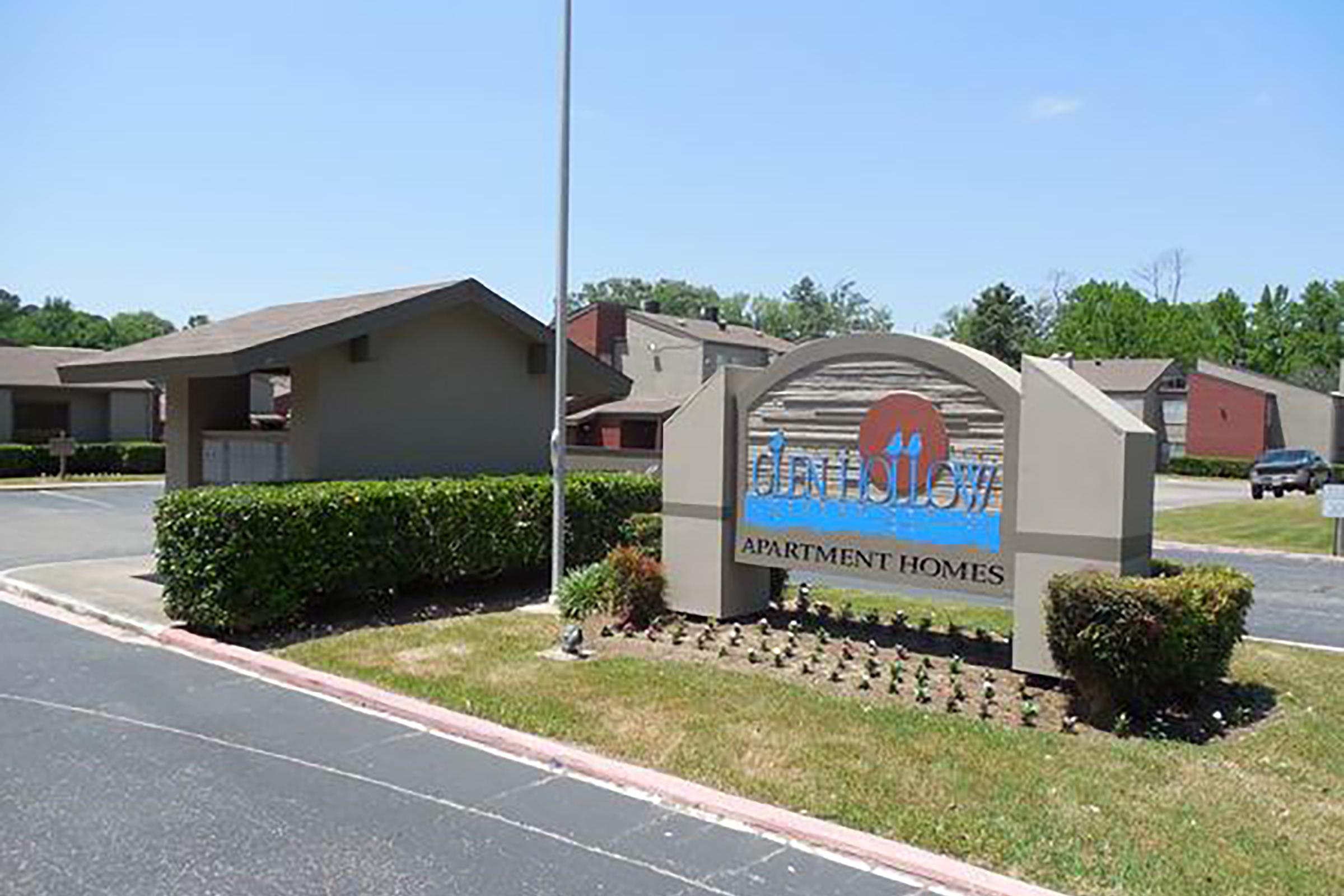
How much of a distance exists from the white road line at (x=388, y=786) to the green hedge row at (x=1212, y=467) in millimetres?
54304

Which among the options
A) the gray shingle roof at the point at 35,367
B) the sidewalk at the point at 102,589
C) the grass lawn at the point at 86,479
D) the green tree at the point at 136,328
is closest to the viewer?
the sidewalk at the point at 102,589

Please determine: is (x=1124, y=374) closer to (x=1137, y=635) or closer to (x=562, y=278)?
(x=562, y=278)

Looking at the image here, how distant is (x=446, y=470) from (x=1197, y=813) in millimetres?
11563

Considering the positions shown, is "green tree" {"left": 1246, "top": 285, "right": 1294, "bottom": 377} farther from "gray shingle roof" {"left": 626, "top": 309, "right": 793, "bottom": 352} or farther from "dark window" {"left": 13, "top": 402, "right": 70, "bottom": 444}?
"dark window" {"left": 13, "top": 402, "right": 70, "bottom": 444}

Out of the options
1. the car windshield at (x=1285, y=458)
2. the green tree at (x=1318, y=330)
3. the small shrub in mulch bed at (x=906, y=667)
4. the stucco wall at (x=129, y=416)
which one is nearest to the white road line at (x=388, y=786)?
the small shrub in mulch bed at (x=906, y=667)

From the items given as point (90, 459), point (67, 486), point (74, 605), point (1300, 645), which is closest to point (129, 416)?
point (90, 459)

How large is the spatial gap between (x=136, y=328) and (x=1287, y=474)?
11735cm

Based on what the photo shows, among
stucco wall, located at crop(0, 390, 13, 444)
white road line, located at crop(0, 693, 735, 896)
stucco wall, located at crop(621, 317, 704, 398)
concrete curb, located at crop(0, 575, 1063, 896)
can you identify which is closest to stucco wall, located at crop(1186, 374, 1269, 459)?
stucco wall, located at crop(621, 317, 704, 398)

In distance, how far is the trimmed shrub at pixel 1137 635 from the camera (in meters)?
7.53

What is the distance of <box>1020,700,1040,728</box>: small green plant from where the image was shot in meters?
7.84

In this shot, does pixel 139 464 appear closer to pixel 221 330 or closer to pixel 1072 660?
pixel 221 330

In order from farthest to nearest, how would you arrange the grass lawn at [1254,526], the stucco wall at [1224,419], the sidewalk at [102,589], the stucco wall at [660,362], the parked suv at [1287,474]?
the stucco wall at [1224,419]
the stucco wall at [660,362]
the parked suv at [1287,474]
the grass lawn at [1254,526]
the sidewalk at [102,589]

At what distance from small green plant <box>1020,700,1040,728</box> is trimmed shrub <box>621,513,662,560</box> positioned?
4.79m

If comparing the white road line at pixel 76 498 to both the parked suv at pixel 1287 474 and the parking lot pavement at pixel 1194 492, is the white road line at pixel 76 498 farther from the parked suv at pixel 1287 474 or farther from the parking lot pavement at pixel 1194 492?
the parked suv at pixel 1287 474
